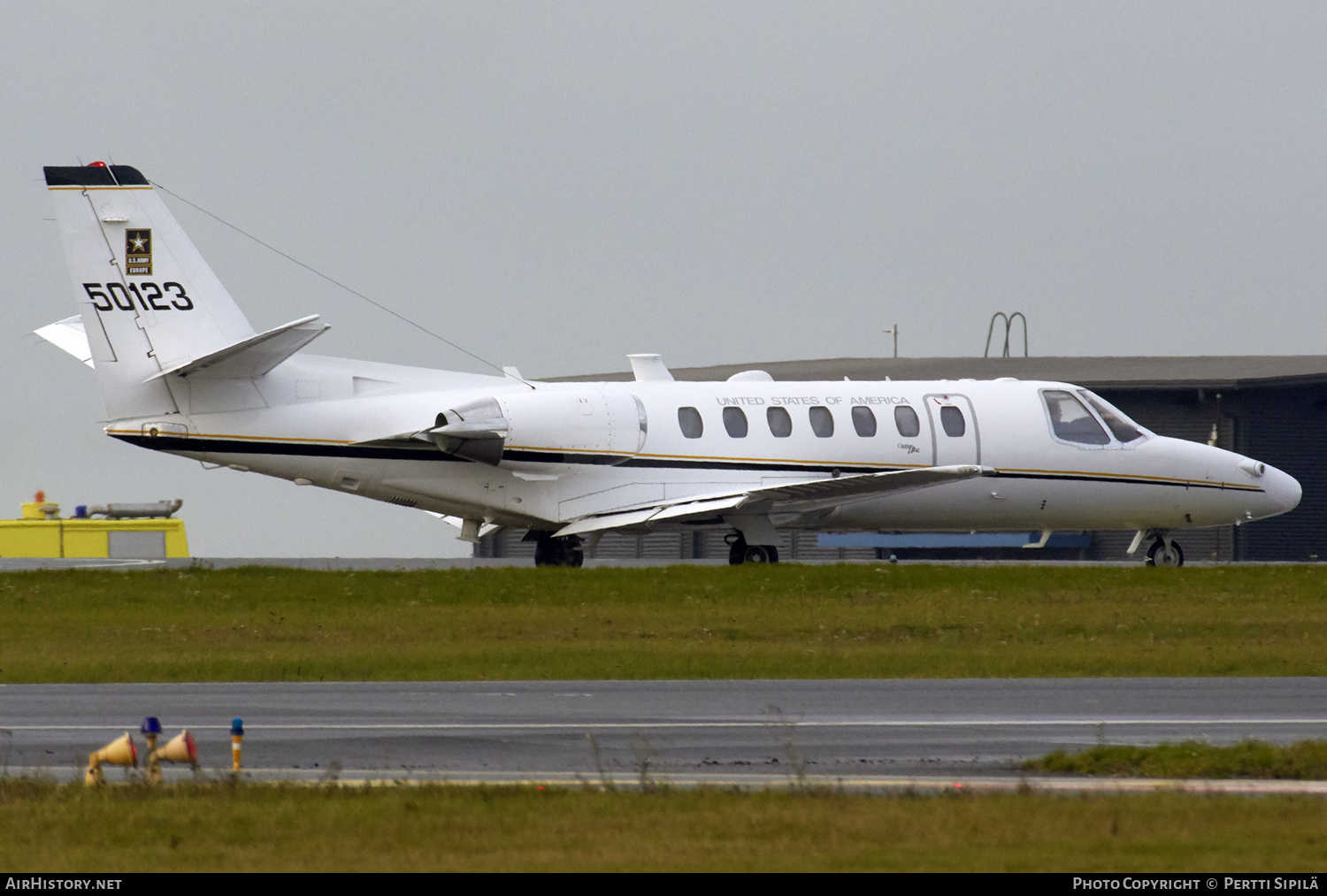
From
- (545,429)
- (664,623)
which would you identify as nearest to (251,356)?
(545,429)

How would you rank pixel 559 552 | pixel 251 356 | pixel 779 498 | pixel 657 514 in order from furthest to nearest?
pixel 559 552 → pixel 779 498 → pixel 657 514 → pixel 251 356

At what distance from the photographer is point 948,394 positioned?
3391 centimetres

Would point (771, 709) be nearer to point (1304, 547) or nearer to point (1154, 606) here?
point (1154, 606)

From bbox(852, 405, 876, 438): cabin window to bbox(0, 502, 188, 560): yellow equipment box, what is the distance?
22385mm

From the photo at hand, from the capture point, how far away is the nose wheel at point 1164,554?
3547 centimetres

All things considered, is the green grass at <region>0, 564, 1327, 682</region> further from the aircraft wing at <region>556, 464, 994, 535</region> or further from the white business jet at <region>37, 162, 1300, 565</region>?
the white business jet at <region>37, 162, 1300, 565</region>

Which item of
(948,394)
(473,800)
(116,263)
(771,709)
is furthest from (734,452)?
(473,800)

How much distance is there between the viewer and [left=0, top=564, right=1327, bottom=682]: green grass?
20.1 metres

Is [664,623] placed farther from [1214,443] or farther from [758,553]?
[1214,443]

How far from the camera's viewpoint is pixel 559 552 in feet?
110

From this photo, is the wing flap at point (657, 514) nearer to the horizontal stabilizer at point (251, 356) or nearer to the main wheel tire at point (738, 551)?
the main wheel tire at point (738, 551)

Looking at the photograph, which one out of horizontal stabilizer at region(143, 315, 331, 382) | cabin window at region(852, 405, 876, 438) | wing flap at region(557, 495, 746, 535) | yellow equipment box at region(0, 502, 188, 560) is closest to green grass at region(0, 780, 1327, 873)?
horizontal stabilizer at region(143, 315, 331, 382)

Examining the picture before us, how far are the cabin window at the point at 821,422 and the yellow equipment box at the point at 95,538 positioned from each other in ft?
72.2

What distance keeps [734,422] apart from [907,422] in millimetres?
3336
